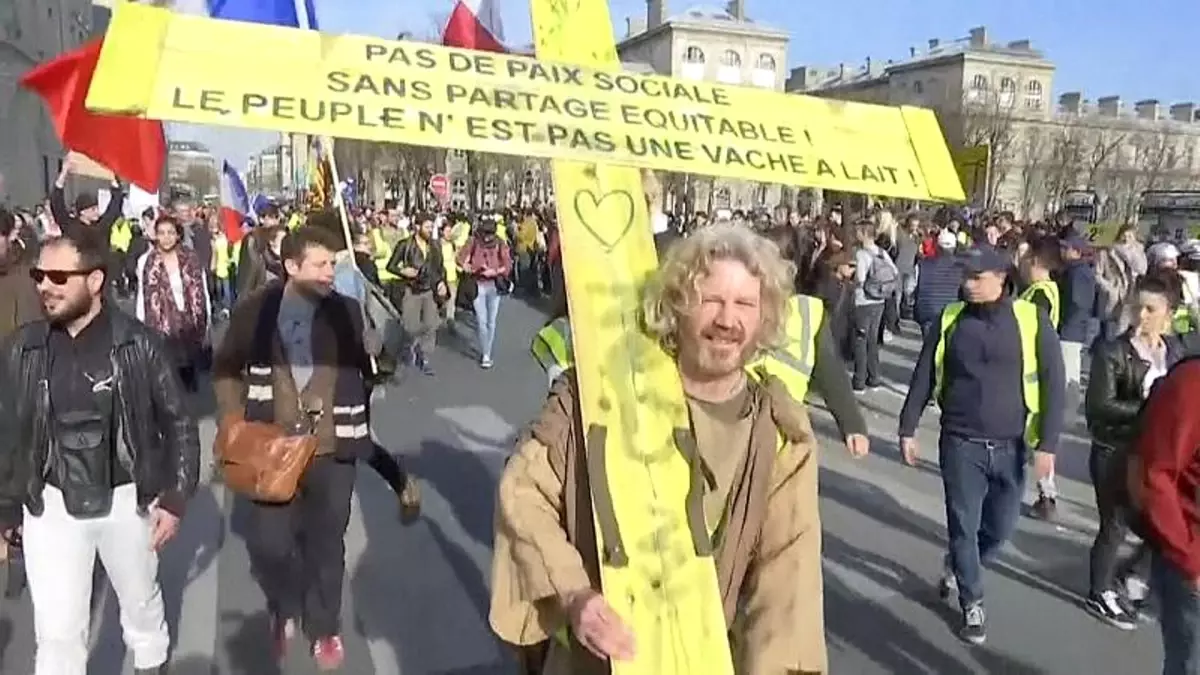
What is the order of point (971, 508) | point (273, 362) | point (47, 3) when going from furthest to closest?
point (47, 3) → point (971, 508) → point (273, 362)

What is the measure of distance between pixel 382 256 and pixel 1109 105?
90.2 metres

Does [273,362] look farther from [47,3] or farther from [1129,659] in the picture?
[47,3]

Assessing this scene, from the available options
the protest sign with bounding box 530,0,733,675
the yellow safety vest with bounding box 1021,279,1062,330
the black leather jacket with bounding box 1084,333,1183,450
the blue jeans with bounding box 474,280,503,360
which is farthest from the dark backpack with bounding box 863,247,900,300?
the protest sign with bounding box 530,0,733,675

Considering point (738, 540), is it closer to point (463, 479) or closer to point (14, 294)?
point (463, 479)

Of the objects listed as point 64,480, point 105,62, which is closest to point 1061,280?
point 64,480

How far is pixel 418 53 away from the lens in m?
1.98

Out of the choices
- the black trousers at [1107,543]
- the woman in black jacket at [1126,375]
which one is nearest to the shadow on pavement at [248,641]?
the woman in black jacket at [1126,375]

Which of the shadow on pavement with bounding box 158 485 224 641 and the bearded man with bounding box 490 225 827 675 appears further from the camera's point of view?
the shadow on pavement with bounding box 158 485 224 641

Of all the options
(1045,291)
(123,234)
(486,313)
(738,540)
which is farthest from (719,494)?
(123,234)

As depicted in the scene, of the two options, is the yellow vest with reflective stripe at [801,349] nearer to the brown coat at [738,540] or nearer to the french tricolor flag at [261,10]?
Result: the brown coat at [738,540]

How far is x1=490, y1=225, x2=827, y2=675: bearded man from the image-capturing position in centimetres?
212

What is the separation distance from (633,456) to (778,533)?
0.31 metres

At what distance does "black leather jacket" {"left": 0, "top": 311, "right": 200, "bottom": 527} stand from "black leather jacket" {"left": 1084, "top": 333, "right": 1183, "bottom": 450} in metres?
3.62

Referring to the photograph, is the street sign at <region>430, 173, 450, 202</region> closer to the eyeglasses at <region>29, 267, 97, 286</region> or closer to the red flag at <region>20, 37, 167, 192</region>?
the red flag at <region>20, 37, 167, 192</region>
